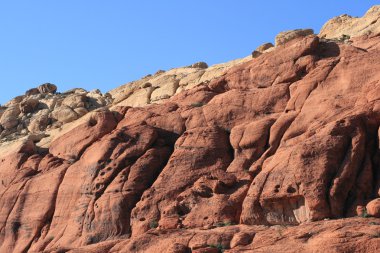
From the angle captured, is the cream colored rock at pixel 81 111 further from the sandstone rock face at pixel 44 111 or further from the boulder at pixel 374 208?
the boulder at pixel 374 208

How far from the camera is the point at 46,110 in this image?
68250mm

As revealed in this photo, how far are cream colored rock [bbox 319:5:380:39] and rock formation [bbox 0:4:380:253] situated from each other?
2.63 feet

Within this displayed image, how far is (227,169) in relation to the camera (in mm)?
42781

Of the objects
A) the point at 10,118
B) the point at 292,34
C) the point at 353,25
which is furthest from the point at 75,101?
the point at 353,25

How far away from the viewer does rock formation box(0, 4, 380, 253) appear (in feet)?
118

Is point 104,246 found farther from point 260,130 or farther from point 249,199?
point 260,130

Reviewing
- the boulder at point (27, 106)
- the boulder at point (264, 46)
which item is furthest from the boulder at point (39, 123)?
the boulder at point (264, 46)

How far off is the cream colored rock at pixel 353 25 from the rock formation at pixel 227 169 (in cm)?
80

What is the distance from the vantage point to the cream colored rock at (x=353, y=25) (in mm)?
51628

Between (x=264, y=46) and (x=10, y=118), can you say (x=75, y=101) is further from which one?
(x=264, y=46)

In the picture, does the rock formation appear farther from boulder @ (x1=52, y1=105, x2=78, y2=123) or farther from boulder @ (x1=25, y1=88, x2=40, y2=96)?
boulder @ (x1=25, y1=88, x2=40, y2=96)

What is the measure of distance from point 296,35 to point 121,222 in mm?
25071

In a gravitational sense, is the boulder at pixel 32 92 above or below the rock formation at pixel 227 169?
above

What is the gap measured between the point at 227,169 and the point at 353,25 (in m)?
19.0
